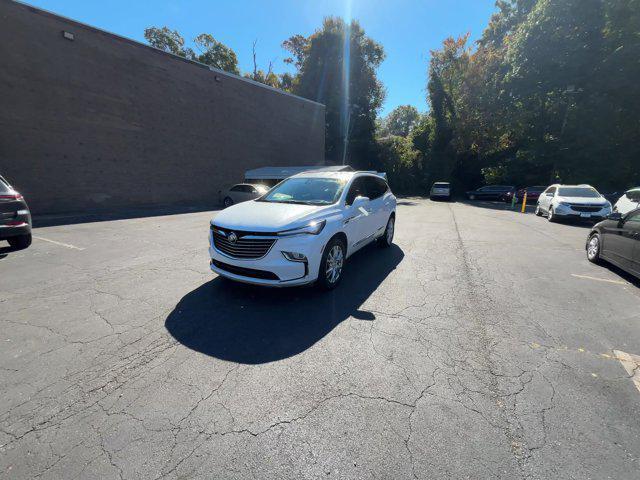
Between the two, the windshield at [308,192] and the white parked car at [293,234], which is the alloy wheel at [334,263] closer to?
the white parked car at [293,234]

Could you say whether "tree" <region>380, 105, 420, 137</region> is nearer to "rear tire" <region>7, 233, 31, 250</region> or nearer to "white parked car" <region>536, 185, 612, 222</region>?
Answer: "white parked car" <region>536, 185, 612, 222</region>

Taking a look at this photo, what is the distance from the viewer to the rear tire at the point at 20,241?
22.0ft

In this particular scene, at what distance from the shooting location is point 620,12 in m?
18.5

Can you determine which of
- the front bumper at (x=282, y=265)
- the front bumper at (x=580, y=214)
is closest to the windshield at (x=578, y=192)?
the front bumper at (x=580, y=214)

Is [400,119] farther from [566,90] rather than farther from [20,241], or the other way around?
[20,241]

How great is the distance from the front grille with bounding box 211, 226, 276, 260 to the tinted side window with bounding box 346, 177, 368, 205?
5.74ft

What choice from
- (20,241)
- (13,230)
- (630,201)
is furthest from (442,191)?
(13,230)

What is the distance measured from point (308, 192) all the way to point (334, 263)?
1430 mm

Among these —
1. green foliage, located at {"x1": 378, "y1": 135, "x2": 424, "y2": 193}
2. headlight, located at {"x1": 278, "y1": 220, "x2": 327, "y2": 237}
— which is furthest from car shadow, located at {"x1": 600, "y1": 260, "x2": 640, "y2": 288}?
green foliage, located at {"x1": 378, "y1": 135, "x2": 424, "y2": 193}

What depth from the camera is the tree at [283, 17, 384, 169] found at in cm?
3334

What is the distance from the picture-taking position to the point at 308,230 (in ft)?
13.3

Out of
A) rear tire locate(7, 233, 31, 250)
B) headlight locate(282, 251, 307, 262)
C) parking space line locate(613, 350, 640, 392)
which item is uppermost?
headlight locate(282, 251, 307, 262)

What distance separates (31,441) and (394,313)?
3475mm

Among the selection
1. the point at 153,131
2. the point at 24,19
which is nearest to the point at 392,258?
the point at 153,131
